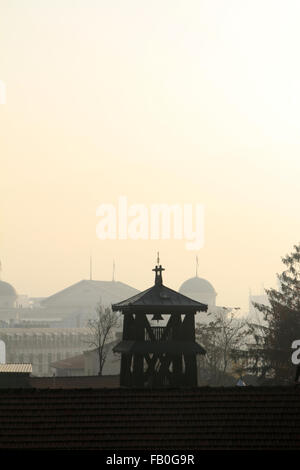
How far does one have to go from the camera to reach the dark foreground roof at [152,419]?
21.9 meters

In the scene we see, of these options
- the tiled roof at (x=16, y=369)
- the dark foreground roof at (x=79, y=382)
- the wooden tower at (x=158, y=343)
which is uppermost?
the wooden tower at (x=158, y=343)

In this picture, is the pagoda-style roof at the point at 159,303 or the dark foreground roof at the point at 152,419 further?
the pagoda-style roof at the point at 159,303

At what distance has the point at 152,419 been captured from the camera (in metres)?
22.6

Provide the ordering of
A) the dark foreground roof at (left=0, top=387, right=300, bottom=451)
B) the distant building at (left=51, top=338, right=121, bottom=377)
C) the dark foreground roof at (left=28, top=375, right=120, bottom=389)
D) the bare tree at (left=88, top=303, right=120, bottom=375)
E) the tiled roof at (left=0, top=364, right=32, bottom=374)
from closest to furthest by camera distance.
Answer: the dark foreground roof at (left=0, top=387, right=300, bottom=451) < the tiled roof at (left=0, top=364, right=32, bottom=374) < the dark foreground roof at (left=28, top=375, right=120, bottom=389) < the bare tree at (left=88, top=303, right=120, bottom=375) < the distant building at (left=51, top=338, right=121, bottom=377)

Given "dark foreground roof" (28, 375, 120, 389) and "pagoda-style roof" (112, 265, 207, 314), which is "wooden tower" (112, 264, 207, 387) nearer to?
"pagoda-style roof" (112, 265, 207, 314)

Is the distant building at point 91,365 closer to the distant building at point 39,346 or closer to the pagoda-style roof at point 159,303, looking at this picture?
the pagoda-style roof at point 159,303

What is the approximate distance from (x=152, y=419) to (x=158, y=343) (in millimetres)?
10083

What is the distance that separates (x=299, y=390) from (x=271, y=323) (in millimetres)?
37494

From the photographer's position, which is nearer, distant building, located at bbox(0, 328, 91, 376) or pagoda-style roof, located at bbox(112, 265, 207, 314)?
pagoda-style roof, located at bbox(112, 265, 207, 314)

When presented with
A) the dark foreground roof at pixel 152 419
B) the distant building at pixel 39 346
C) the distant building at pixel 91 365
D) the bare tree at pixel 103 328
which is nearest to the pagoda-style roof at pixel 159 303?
the dark foreground roof at pixel 152 419

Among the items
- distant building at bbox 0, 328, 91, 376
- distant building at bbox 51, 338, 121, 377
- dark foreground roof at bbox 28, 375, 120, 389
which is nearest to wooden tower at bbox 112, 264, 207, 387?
dark foreground roof at bbox 28, 375, 120, 389

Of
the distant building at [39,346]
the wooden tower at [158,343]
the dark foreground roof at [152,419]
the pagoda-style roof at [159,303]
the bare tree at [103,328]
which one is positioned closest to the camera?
the dark foreground roof at [152,419]

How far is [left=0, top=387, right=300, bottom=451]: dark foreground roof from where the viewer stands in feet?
71.9

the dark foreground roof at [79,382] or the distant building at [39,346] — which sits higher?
the distant building at [39,346]
